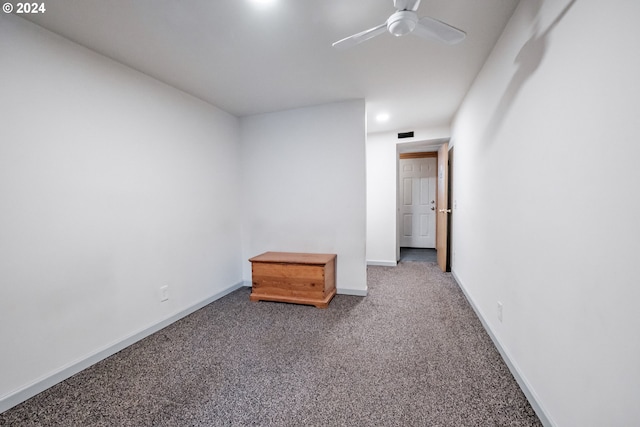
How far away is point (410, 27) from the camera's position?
4.56 feet

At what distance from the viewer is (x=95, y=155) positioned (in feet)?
6.61

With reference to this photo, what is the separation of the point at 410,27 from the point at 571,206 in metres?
1.17

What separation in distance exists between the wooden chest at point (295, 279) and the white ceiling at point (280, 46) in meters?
1.91

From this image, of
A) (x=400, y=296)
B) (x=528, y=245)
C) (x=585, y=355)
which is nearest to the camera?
(x=585, y=355)

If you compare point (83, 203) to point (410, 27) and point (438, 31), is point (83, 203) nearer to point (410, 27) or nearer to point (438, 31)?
point (410, 27)

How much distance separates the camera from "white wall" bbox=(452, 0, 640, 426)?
0.85 meters

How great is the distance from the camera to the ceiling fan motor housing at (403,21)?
1.34 m

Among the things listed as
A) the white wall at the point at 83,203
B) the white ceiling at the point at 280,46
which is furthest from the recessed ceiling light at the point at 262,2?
the white wall at the point at 83,203

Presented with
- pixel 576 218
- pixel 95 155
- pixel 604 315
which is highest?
pixel 95 155

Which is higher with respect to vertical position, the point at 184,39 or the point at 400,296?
the point at 184,39

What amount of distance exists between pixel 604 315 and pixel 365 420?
46.2 inches

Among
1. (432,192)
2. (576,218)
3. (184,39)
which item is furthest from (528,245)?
(432,192)

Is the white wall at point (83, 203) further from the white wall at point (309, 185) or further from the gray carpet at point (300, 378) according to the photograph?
the white wall at point (309, 185)

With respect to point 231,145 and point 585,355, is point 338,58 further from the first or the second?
point 585,355
